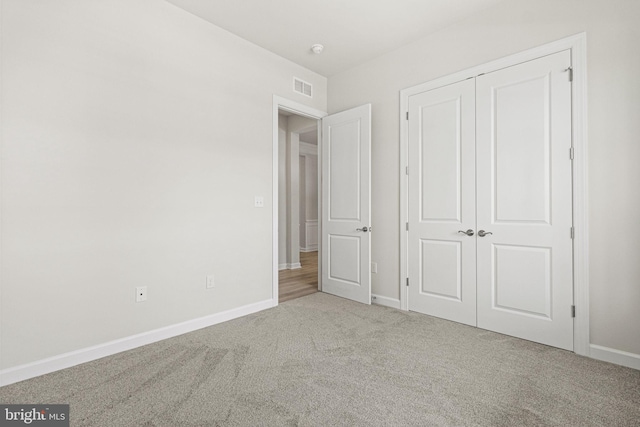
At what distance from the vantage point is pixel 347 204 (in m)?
3.69

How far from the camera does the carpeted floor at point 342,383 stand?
1.56 metres

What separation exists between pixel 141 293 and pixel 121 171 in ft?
3.12

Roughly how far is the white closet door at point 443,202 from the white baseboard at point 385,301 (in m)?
0.16

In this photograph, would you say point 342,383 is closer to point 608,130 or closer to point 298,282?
point 608,130

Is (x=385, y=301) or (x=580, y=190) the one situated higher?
(x=580, y=190)

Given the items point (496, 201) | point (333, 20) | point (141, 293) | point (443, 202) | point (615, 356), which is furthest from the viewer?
point (443, 202)

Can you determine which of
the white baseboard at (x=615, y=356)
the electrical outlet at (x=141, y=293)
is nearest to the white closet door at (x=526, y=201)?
the white baseboard at (x=615, y=356)

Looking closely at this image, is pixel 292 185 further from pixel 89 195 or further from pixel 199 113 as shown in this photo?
pixel 89 195

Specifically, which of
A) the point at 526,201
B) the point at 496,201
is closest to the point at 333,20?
the point at 496,201

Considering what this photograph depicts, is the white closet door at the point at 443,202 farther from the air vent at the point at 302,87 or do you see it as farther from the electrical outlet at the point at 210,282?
the electrical outlet at the point at 210,282

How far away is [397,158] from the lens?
3334 millimetres

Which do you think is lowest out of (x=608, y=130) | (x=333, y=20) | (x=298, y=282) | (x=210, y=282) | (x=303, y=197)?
(x=298, y=282)

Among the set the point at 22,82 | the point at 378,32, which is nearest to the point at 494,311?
the point at 378,32

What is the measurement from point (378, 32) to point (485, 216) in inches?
79.6
